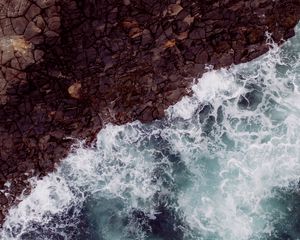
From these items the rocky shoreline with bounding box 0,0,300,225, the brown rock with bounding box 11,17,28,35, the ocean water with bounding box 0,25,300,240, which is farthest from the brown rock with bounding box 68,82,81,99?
the brown rock with bounding box 11,17,28,35

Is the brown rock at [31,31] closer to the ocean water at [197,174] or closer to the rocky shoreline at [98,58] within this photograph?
the rocky shoreline at [98,58]

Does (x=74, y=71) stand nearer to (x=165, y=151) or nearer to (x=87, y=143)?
(x=87, y=143)

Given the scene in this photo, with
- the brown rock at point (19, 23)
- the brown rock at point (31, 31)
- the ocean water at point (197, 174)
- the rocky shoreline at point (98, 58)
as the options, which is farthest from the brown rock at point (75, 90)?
the brown rock at point (19, 23)

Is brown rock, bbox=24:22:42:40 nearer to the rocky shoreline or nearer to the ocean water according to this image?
the rocky shoreline

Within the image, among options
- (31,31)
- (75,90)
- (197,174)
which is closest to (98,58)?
(75,90)

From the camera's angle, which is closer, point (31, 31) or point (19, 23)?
point (19, 23)

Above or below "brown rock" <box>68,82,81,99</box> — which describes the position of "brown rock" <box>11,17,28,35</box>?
above

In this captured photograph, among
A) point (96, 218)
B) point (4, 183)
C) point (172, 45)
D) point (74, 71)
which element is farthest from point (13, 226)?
point (172, 45)

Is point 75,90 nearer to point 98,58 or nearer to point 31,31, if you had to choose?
point 98,58
